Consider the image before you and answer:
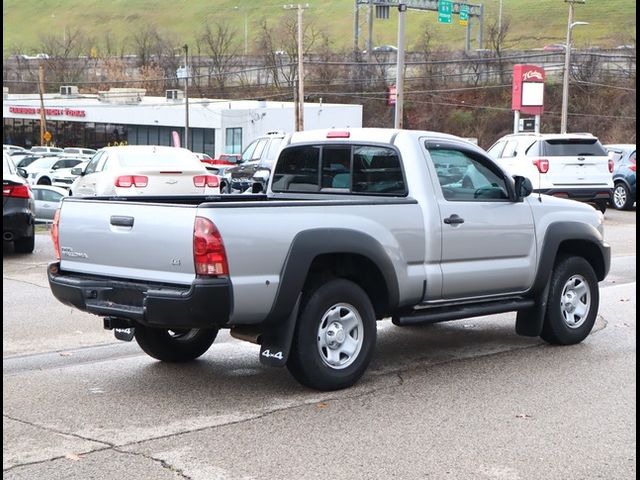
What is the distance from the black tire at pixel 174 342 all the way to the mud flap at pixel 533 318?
279cm

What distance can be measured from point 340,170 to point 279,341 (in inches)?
83.4

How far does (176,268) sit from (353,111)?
2972 inches

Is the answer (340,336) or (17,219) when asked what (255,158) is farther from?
(340,336)

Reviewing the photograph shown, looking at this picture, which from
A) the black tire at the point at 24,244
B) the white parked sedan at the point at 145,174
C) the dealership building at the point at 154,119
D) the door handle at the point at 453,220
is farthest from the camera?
the dealership building at the point at 154,119

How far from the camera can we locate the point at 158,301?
6.74 meters

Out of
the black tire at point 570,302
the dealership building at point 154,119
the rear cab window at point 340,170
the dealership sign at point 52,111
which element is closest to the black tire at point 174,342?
the rear cab window at point 340,170

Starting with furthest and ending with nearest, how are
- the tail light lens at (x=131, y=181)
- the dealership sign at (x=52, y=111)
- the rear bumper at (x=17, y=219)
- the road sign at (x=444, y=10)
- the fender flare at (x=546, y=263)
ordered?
the dealership sign at (x=52, y=111)
the road sign at (x=444, y=10)
the tail light lens at (x=131, y=181)
the rear bumper at (x=17, y=219)
the fender flare at (x=546, y=263)

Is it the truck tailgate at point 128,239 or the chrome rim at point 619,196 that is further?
the chrome rim at point 619,196

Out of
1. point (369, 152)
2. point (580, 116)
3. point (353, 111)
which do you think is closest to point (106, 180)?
point (369, 152)

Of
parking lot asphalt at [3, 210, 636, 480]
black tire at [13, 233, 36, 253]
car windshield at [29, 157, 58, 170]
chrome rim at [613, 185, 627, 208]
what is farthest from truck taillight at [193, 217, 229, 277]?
car windshield at [29, 157, 58, 170]

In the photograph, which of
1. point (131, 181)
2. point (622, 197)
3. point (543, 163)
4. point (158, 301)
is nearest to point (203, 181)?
point (131, 181)

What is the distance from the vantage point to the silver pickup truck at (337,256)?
6.82m

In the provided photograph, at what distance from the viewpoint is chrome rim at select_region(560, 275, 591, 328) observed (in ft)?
30.5

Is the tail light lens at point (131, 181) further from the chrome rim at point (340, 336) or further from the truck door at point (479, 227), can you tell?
the chrome rim at point (340, 336)
